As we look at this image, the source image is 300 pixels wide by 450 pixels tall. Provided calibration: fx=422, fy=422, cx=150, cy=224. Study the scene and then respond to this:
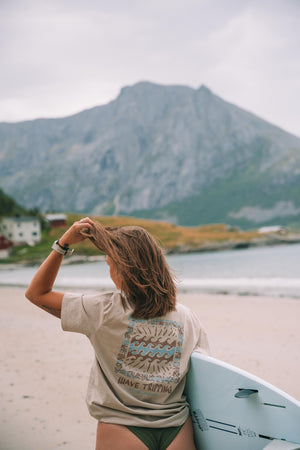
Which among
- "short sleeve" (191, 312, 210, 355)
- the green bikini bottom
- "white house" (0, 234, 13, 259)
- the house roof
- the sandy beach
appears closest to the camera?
the green bikini bottom

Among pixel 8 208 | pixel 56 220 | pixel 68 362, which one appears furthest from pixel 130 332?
pixel 8 208

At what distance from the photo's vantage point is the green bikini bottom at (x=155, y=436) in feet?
5.87

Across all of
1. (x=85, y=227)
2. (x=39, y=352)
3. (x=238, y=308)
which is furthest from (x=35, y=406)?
(x=238, y=308)

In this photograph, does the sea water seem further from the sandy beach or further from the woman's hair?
the woman's hair

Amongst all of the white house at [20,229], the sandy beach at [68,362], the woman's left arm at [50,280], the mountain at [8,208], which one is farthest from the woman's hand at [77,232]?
the mountain at [8,208]

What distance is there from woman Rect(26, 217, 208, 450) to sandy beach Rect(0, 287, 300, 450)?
2.40m

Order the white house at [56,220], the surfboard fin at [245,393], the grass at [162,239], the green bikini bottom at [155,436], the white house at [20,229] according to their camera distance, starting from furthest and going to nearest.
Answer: the white house at [56,220] < the white house at [20,229] < the grass at [162,239] < the surfboard fin at [245,393] < the green bikini bottom at [155,436]

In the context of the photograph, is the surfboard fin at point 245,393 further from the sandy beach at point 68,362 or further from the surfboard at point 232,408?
the sandy beach at point 68,362

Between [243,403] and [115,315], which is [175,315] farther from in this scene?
[243,403]

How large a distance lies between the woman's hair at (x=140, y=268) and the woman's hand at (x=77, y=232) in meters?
0.03

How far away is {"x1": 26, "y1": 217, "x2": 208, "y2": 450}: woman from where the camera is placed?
70.0 inches

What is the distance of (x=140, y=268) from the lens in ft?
5.82

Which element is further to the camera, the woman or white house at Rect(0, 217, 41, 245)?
white house at Rect(0, 217, 41, 245)

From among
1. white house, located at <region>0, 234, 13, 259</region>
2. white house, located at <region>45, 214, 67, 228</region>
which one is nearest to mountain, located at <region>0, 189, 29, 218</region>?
white house, located at <region>45, 214, 67, 228</region>
